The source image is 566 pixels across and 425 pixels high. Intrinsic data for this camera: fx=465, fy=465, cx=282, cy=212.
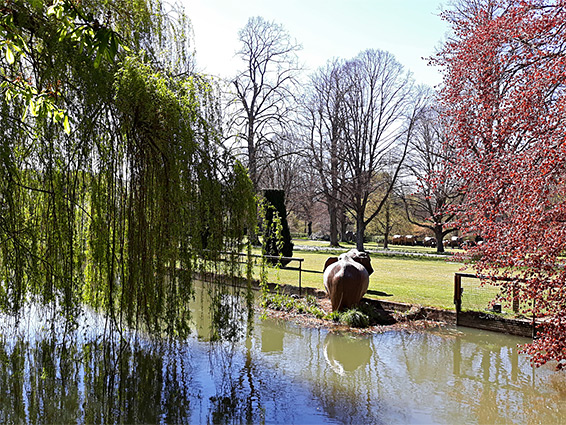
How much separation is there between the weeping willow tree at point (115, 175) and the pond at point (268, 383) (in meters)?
0.58

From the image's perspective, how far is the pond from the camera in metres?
4.73

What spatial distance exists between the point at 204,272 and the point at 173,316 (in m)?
0.53

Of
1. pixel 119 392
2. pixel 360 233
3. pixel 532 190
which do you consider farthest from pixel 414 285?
pixel 360 233

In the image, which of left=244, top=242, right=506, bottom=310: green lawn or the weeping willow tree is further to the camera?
left=244, top=242, right=506, bottom=310: green lawn

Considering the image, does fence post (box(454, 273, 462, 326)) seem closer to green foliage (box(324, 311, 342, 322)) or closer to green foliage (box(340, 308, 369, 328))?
green foliage (box(340, 308, 369, 328))

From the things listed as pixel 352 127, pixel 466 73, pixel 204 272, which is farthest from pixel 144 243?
pixel 352 127

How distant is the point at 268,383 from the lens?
19.6 feet

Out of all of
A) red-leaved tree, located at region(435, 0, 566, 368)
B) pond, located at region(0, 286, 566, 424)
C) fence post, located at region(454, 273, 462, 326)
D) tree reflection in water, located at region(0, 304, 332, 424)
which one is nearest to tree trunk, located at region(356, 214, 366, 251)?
fence post, located at region(454, 273, 462, 326)

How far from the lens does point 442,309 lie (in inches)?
381

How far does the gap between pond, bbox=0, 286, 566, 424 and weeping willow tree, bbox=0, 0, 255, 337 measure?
1.90ft

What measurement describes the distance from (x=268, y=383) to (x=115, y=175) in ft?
10.8

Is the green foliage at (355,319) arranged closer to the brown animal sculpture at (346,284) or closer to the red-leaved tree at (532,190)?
the brown animal sculpture at (346,284)

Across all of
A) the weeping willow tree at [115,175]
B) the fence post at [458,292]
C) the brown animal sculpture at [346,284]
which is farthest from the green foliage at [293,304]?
the weeping willow tree at [115,175]

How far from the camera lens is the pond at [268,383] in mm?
4727
